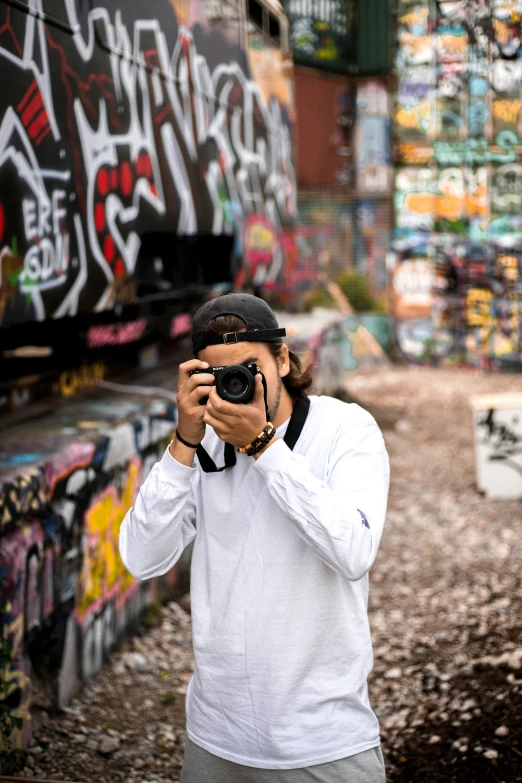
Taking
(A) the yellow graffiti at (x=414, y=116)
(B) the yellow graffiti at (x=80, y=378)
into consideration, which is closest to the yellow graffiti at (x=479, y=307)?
(A) the yellow graffiti at (x=414, y=116)

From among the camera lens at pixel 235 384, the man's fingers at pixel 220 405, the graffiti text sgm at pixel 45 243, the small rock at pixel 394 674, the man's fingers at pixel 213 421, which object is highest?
the graffiti text sgm at pixel 45 243

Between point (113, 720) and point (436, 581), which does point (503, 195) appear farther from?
point (113, 720)

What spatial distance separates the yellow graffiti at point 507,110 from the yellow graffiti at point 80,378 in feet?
37.3

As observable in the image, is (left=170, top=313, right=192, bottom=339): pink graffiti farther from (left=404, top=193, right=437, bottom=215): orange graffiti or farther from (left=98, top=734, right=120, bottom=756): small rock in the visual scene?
(left=404, top=193, right=437, bottom=215): orange graffiti

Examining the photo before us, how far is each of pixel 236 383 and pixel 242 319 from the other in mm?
190

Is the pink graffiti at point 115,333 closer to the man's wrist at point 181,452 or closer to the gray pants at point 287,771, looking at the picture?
the man's wrist at point 181,452

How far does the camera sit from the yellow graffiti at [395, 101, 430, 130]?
15492mm

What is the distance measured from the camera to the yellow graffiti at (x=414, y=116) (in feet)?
50.8

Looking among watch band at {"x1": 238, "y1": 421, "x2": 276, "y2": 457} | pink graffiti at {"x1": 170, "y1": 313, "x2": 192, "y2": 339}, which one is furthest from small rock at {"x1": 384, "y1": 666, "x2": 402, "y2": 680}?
pink graffiti at {"x1": 170, "y1": 313, "x2": 192, "y2": 339}

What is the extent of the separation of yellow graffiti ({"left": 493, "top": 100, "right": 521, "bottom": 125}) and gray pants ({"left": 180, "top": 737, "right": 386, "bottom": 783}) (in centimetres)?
1473

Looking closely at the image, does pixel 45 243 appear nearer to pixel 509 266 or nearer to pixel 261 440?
pixel 261 440

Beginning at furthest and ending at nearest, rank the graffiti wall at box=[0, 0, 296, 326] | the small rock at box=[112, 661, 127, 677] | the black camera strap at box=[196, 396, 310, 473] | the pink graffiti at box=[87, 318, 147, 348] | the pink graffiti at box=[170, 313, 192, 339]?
the pink graffiti at box=[170, 313, 192, 339] → the pink graffiti at box=[87, 318, 147, 348] → the small rock at box=[112, 661, 127, 677] → the graffiti wall at box=[0, 0, 296, 326] → the black camera strap at box=[196, 396, 310, 473]

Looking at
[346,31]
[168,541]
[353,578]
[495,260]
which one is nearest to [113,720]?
[168,541]

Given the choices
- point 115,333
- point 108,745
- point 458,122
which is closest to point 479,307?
point 458,122
